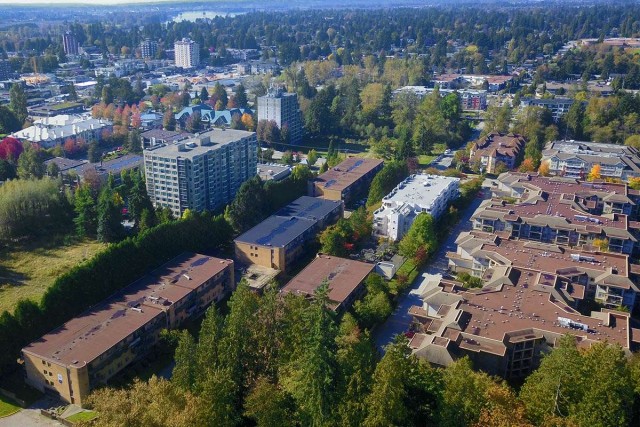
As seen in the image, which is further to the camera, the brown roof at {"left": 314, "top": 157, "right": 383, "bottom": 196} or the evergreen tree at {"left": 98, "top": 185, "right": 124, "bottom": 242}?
the brown roof at {"left": 314, "top": 157, "right": 383, "bottom": 196}

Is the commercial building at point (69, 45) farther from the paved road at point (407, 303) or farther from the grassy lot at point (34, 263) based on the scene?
the paved road at point (407, 303)

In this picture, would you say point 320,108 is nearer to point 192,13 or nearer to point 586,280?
point 586,280

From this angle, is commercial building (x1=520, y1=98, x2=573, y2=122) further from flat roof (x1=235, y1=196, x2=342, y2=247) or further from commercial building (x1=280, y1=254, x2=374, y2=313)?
commercial building (x1=280, y1=254, x2=374, y2=313)

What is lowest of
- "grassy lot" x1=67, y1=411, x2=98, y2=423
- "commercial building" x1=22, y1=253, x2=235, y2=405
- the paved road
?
"grassy lot" x1=67, y1=411, x2=98, y2=423

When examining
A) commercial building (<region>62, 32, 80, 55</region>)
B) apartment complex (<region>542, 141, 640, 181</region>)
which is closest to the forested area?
apartment complex (<region>542, 141, 640, 181</region>)

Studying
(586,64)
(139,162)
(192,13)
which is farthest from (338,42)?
(192,13)

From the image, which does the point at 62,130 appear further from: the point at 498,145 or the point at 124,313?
the point at 498,145
